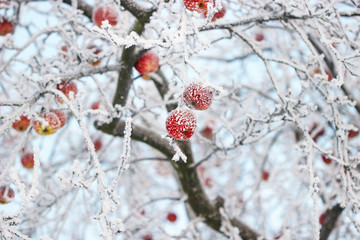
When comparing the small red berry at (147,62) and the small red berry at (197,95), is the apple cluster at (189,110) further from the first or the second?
the small red berry at (147,62)

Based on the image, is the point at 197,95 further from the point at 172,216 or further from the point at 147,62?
the point at 172,216

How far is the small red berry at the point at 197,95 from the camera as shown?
1.72m

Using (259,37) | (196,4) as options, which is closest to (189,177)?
(196,4)

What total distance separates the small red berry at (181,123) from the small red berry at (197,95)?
0.25ft

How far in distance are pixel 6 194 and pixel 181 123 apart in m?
1.41

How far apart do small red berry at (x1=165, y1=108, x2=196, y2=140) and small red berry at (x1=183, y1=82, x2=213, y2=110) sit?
75 mm

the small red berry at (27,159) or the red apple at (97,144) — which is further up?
the red apple at (97,144)

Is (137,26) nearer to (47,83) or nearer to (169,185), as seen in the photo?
(47,83)

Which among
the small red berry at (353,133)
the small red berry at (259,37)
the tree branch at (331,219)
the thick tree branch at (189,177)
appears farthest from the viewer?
the small red berry at (259,37)

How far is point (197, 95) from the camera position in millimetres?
1725

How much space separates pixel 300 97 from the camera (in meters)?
2.42

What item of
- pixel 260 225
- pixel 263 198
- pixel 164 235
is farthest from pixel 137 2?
pixel 263 198

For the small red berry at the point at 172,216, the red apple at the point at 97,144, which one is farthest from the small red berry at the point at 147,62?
the small red berry at the point at 172,216

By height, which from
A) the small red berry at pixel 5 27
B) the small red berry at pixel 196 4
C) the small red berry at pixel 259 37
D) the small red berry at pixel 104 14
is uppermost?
the small red berry at pixel 259 37
